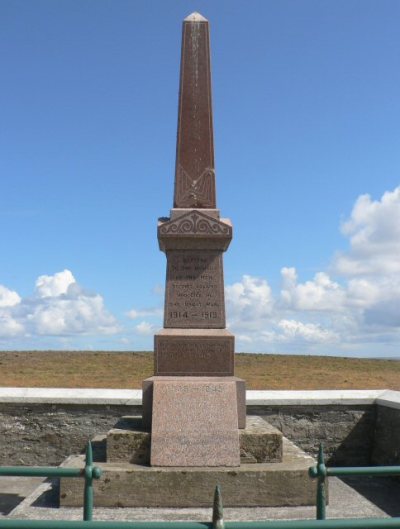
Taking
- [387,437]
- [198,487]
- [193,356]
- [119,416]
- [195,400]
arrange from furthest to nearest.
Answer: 1. [119,416]
2. [387,437]
3. [193,356]
4. [195,400]
5. [198,487]

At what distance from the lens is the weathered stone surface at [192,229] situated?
6.90 metres

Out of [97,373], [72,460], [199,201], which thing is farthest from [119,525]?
[97,373]

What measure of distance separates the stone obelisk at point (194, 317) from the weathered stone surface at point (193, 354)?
1 centimetres

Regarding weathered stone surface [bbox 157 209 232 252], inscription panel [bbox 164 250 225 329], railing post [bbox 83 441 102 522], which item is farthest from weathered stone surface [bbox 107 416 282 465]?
railing post [bbox 83 441 102 522]

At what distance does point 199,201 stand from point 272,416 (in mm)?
3112

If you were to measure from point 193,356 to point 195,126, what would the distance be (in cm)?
276

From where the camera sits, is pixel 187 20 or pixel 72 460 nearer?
pixel 72 460

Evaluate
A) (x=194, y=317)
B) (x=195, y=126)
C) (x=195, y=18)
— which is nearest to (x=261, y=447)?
(x=194, y=317)

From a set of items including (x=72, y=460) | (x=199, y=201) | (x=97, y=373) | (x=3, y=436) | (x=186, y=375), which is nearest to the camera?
(x=72, y=460)

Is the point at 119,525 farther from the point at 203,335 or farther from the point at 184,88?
the point at 184,88

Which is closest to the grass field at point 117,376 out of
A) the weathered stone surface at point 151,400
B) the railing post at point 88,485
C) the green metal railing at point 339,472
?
the weathered stone surface at point 151,400

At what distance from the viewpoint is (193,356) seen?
6715 mm

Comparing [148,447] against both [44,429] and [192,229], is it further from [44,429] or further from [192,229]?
[44,429]

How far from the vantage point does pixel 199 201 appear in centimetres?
723
